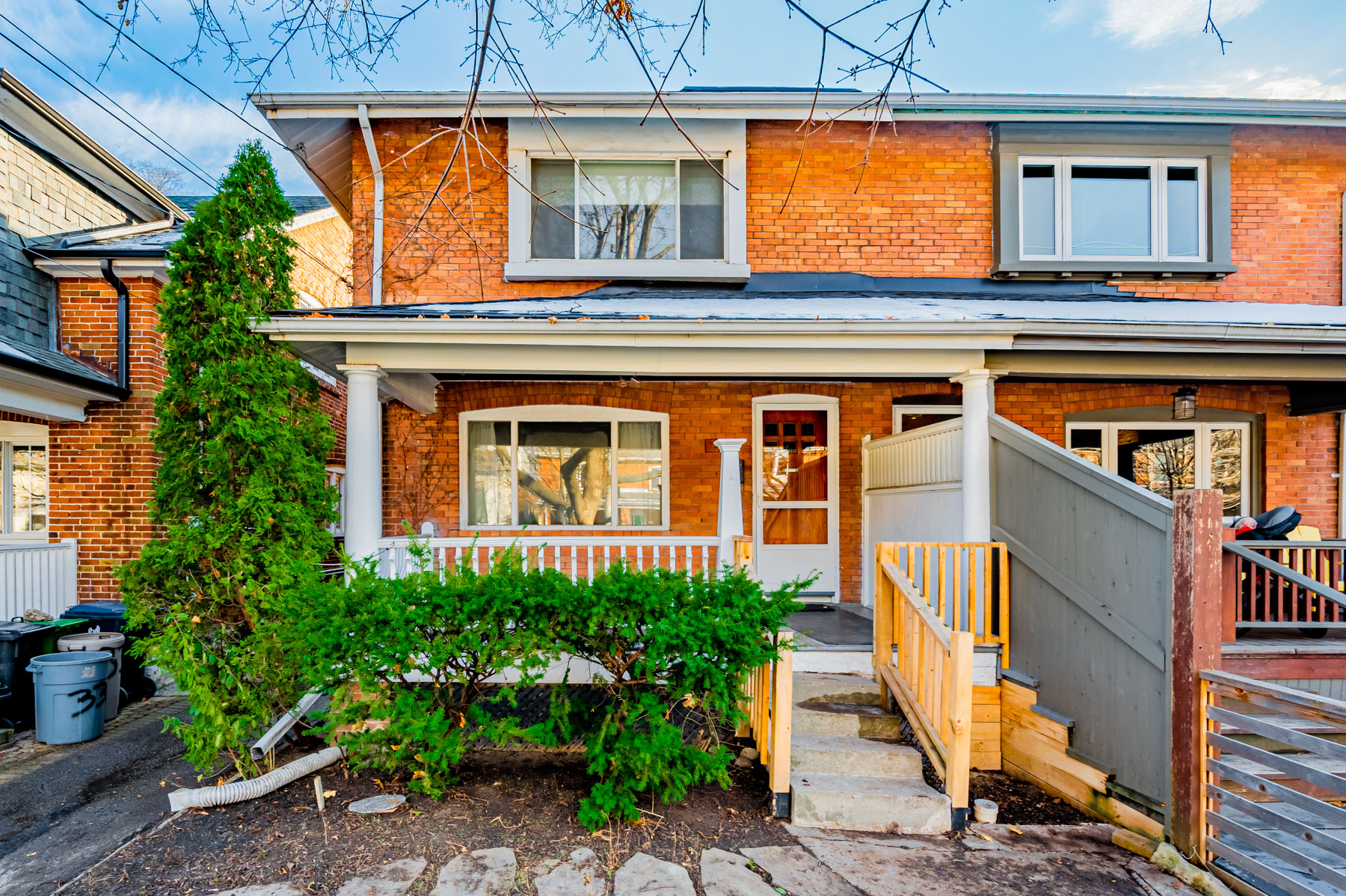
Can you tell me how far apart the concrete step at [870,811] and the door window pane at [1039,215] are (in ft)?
19.8

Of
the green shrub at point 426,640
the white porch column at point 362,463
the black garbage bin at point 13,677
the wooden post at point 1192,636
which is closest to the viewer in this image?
the wooden post at point 1192,636

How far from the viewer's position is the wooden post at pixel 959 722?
3.74 m

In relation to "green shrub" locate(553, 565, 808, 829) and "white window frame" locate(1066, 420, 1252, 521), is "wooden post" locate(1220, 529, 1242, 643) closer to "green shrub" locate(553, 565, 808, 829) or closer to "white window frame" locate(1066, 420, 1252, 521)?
"green shrub" locate(553, 565, 808, 829)

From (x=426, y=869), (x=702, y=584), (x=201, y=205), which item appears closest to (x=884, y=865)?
(x=702, y=584)

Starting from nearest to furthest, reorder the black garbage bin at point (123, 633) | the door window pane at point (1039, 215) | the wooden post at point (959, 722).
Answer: the wooden post at point (959, 722), the black garbage bin at point (123, 633), the door window pane at point (1039, 215)

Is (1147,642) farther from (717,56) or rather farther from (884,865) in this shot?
(717,56)

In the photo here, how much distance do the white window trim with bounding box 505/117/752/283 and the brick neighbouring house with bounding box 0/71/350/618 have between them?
77.3 inches

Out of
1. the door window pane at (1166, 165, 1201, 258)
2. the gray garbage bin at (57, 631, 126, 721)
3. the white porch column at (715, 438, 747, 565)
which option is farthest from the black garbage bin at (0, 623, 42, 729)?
the door window pane at (1166, 165, 1201, 258)

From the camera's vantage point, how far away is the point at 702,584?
3662mm

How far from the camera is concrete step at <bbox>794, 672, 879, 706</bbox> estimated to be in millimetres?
4918

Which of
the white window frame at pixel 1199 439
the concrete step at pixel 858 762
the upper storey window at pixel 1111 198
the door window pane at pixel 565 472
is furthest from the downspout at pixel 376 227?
the white window frame at pixel 1199 439

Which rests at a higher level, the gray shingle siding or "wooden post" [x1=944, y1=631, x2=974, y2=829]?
the gray shingle siding

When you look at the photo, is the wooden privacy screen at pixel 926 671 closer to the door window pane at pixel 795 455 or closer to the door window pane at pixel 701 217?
the door window pane at pixel 795 455

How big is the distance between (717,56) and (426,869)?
406cm
